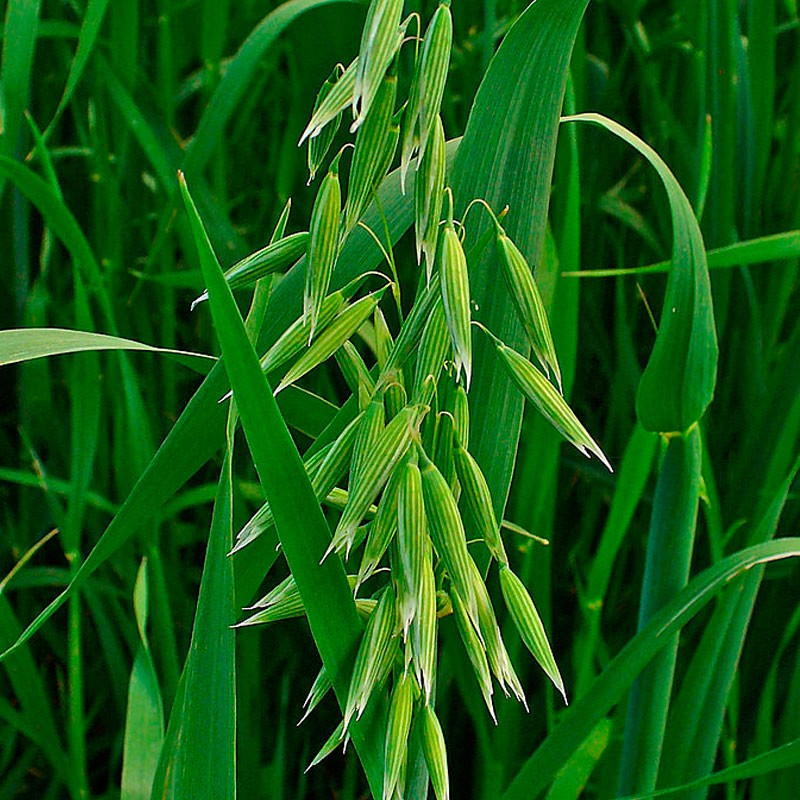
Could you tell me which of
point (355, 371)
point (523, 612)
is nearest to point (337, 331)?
point (355, 371)

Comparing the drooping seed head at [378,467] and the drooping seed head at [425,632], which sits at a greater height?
the drooping seed head at [378,467]

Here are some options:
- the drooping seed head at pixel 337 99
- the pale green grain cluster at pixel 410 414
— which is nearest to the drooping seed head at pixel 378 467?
the pale green grain cluster at pixel 410 414

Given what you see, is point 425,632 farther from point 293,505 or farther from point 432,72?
point 432,72

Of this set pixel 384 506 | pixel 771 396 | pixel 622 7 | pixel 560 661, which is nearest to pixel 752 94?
pixel 622 7

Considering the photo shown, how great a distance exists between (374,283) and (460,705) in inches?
13.9

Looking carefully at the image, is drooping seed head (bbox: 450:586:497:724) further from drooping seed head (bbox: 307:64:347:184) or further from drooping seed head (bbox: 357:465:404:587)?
drooping seed head (bbox: 307:64:347:184)

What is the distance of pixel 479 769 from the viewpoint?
28.5 inches

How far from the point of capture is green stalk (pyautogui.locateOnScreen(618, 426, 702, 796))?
48 centimetres

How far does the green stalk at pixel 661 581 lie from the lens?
480mm

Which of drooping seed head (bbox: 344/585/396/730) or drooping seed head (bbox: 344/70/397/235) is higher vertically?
drooping seed head (bbox: 344/70/397/235)

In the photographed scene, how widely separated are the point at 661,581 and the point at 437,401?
0.19 m

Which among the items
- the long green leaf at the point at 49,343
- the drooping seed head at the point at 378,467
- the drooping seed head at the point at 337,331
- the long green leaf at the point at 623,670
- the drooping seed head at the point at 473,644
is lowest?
the long green leaf at the point at 623,670

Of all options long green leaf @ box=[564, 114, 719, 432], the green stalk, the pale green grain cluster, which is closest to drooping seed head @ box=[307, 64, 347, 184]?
the pale green grain cluster

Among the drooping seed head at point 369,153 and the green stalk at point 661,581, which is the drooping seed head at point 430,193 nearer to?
the drooping seed head at point 369,153
